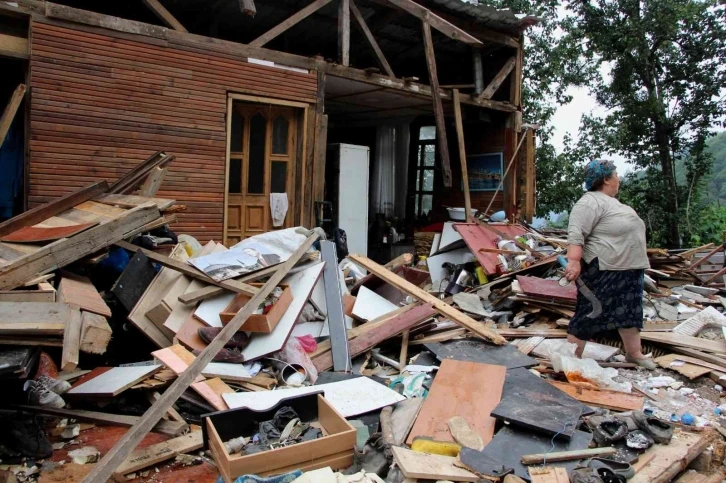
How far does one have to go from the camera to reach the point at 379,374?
4652 millimetres

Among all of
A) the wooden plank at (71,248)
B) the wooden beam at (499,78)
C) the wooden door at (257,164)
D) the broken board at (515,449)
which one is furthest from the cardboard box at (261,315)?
the wooden beam at (499,78)

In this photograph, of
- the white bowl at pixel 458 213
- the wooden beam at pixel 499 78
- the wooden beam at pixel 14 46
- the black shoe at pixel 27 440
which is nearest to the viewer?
the black shoe at pixel 27 440

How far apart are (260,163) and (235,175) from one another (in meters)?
0.43

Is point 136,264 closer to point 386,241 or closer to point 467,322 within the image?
point 467,322

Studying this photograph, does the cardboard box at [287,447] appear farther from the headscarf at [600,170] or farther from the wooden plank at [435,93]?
the wooden plank at [435,93]

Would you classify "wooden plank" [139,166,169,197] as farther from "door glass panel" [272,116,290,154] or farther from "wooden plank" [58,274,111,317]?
"door glass panel" [272,116,290,154]

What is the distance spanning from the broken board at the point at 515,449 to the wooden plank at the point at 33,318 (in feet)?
8.01

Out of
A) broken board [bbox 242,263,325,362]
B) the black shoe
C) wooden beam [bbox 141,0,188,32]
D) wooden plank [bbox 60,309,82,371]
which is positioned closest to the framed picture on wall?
wooden beam [bbox 141,0,188,32]

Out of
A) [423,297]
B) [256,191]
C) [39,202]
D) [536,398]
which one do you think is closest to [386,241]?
[256,191]

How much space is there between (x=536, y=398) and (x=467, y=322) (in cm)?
144

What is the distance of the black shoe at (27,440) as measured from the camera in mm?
3160

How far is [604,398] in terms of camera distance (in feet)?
12.9

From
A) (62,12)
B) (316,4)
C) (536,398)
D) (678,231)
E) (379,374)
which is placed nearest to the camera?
(536,398)

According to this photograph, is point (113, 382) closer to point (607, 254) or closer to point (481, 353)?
point (481, 353)
